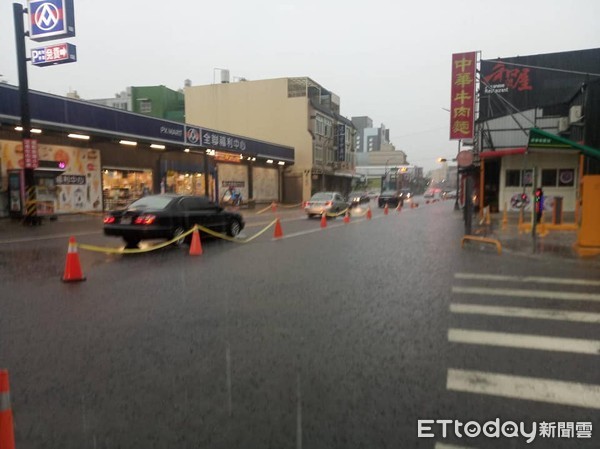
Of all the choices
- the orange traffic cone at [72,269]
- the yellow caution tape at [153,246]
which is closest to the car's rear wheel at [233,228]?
the yellow caution tape at [153,246]

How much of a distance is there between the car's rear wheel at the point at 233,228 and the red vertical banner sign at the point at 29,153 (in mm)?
9383

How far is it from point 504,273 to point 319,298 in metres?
4.33

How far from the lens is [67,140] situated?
959 inches

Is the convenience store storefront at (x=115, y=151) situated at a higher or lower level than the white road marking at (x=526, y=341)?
higher

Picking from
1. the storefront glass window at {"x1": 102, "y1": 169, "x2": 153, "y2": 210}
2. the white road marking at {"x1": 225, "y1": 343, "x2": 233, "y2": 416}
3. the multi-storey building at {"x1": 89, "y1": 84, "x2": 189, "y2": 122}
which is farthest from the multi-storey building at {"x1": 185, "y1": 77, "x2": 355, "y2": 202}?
the white road marking at {"x1": 225, "y1": 343, "x2": 233, "y2": 416}

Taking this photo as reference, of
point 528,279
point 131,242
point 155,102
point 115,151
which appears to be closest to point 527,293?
point 528,279

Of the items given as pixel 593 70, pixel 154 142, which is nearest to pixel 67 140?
pixel 154 142

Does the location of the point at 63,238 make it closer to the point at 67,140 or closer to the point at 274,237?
the point at 274,237

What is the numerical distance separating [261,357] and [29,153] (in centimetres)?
1786

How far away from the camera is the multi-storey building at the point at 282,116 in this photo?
51.8 meters

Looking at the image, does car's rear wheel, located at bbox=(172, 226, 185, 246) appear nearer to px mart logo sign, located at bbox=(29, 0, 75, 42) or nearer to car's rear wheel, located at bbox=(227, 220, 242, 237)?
car's rear wheel, located at bbox=(227, 220, 242, 237)

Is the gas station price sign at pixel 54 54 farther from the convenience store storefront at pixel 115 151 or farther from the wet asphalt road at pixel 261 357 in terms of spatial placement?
the wet asphalt road at pixel 261 357

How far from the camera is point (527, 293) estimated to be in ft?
24.6

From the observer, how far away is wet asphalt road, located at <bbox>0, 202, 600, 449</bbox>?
3309 millimetres
